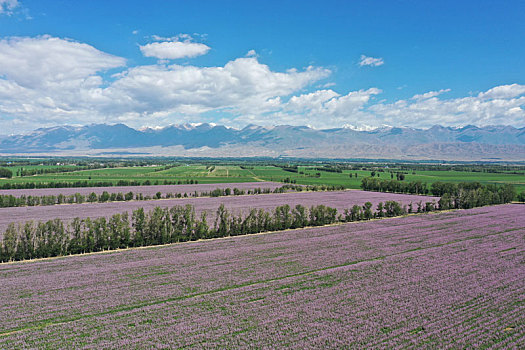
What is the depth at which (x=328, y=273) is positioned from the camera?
1014 inches

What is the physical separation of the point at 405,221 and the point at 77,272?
4558cm

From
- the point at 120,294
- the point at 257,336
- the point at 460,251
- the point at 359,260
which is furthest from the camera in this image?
the point at 460,251

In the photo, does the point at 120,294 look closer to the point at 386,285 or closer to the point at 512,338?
the point at 386,285

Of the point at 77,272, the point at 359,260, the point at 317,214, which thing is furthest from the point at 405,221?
the point at 77,272

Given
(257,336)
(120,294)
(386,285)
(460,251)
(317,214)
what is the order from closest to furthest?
(257,336) < (120,294) < (386,285) < (460,251) < (317,214)

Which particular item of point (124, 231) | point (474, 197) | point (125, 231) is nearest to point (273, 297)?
point (125, 231)

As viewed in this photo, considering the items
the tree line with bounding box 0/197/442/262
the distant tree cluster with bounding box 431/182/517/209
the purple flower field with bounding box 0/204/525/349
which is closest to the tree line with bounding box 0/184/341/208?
the tree line with bounding box 0/197/442/262

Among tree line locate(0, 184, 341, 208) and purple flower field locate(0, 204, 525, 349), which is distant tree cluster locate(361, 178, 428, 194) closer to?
tree line locate(0, 184, 341, 208)

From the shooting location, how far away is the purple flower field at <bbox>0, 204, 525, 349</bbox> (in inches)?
647

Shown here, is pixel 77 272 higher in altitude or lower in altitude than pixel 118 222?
lower

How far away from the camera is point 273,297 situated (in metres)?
21.0

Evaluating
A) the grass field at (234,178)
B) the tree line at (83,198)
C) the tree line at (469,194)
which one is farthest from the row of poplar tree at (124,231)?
the grass field at (234,178)

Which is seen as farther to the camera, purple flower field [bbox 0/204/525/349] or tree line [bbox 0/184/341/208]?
tree line [bbox 0/184/341/208]

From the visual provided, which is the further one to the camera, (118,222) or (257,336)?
(118,222)
